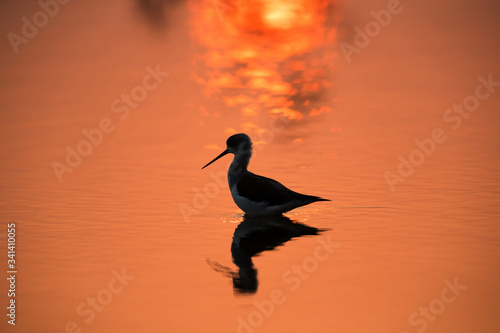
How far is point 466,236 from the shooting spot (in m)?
9.38

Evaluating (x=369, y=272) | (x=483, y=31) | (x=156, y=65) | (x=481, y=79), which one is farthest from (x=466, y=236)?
(x=483, y=31)

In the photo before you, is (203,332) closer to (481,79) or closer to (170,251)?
(170,251)
